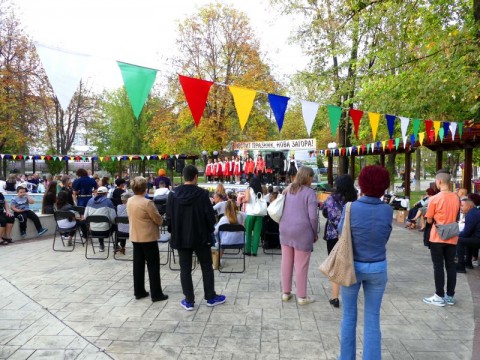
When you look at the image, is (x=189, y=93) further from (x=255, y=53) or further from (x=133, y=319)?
(x=255, y=53)

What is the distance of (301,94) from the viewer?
1120 inches

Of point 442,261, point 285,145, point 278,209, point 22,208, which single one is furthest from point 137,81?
point 285,145

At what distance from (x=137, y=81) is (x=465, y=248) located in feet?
18.7

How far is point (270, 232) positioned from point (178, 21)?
19.0 meters

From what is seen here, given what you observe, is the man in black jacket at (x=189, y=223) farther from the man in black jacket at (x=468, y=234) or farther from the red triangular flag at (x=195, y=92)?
the man in black jacket at (x=468, y=234)

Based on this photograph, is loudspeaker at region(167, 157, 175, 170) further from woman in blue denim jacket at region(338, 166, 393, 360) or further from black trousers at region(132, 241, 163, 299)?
woman in blue denim jacket at region(338, 166, 393, 360)

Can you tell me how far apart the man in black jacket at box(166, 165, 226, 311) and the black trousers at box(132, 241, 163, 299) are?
1.45 ft

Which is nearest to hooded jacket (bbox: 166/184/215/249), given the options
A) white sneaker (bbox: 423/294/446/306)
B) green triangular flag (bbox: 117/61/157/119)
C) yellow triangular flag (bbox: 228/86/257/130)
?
green triangular flag (bbox: 117/61/157/119)

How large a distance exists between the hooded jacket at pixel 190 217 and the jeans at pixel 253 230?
8.69 ft

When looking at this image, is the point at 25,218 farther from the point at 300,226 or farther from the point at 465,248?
the point at 465,248

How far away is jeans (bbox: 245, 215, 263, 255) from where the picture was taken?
6.71 meters

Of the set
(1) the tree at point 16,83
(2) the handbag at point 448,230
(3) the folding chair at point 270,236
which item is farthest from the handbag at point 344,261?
(1) the tree at point 16,83

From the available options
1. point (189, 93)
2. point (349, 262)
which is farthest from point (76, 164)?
point (349, 262)

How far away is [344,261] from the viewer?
263 cm
